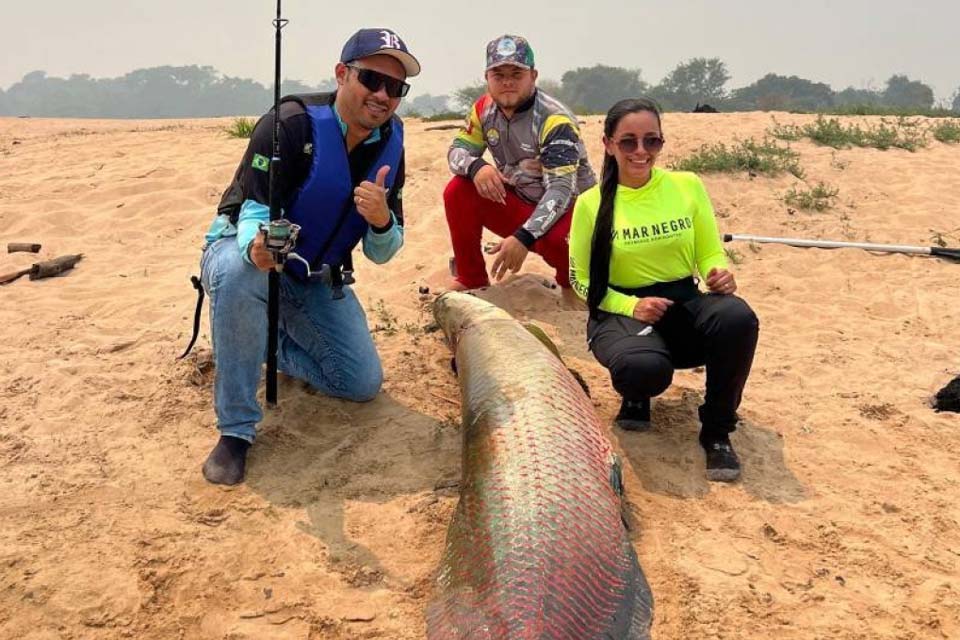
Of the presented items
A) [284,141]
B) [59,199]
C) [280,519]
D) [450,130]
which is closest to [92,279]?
[59,199]

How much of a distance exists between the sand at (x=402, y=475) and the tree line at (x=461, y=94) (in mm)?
1895

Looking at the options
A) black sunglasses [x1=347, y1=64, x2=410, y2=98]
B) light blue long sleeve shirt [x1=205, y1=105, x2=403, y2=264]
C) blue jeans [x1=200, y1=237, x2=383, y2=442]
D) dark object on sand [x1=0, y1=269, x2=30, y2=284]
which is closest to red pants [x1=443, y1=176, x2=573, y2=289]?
blue jeans [x1=200, y1=237, x2=383, y2=442]

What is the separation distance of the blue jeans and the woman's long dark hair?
4.22ft

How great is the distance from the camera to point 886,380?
4668 mm

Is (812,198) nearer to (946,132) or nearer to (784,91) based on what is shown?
(946,132)

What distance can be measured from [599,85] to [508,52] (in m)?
75.3

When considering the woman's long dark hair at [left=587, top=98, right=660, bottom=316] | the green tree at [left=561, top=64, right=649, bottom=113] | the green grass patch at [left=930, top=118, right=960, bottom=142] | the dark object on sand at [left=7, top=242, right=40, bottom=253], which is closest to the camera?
the woman's long dark hair at [left=587, top=98, right=660, bottom=316]

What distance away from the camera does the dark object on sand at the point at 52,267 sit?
247 inches

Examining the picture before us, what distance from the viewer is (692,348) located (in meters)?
3.94

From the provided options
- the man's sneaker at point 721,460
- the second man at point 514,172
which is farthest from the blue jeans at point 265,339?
the man's sneaker at point 721,460

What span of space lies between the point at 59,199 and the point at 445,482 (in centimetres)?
696

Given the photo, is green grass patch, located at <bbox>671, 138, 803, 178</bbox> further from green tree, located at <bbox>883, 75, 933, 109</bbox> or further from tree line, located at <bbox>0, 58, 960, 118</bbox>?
green tree, located at <bbox>883, 75, 933, 109</bbox>

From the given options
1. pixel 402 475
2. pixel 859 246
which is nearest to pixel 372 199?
pixel 402 475

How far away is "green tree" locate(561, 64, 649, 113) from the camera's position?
75375 millimetres
